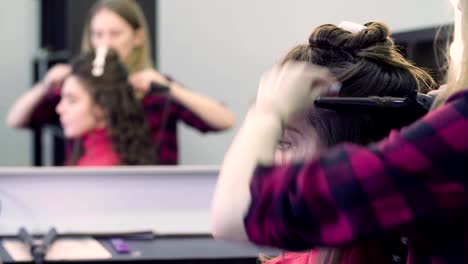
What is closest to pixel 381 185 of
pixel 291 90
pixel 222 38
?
pixel 291 90

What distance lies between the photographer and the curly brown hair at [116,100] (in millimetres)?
1936

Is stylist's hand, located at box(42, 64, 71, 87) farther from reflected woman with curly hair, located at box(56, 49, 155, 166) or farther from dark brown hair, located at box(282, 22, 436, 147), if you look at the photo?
dark brown hair, located at box(282, 22, 436, 147)

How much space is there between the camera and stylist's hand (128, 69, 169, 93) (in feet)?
6.39

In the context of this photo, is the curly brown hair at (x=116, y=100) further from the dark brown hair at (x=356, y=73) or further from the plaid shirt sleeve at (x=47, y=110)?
the dark brown hair at (x=356, y=73)

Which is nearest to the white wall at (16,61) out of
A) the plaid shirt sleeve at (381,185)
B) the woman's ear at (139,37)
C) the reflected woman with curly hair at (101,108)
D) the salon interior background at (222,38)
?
the salon interior background at (222,38)

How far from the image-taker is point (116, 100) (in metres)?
1.96

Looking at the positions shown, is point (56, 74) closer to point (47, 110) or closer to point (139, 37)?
point (47, 110)

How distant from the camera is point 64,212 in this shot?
6.79ft

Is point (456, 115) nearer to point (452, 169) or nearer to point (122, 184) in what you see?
point (452, 169)

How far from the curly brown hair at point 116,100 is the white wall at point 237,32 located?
0.34ft

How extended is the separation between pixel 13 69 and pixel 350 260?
1.23 m

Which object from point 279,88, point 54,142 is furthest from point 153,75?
point 279,88

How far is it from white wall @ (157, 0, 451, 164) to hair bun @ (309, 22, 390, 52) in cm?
96

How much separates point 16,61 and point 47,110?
0.15m
